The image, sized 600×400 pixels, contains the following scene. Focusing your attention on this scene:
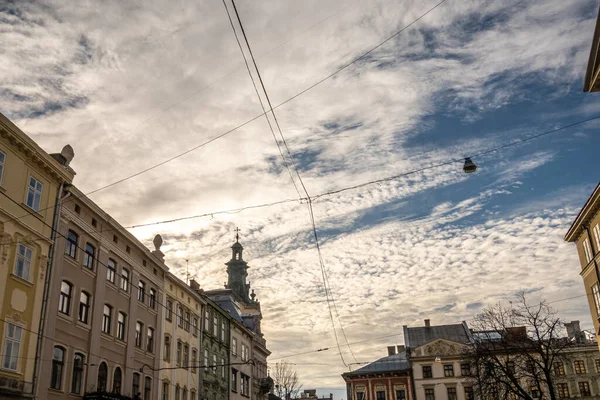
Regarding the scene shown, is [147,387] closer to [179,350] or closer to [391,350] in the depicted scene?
[179,350]

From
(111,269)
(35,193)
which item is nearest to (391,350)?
(111,269)

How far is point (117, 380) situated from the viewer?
92.5ft

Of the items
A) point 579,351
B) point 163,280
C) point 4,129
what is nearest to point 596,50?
point 4,129

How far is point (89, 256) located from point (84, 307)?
7.61 feet

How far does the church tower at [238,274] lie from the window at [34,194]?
236 ft

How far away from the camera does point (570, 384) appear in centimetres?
6053

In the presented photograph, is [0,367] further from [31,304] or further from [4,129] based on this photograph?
[4,129]

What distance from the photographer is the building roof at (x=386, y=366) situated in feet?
229

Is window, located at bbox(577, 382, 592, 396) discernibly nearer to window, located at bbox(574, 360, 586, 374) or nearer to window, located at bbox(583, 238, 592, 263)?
window, located at bbox(574, 360, 586, 374)

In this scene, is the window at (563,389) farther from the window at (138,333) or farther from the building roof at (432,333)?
the window at (138,333)

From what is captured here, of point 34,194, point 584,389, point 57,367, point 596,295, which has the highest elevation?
point 34,194

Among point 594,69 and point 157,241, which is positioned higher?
point 157,241

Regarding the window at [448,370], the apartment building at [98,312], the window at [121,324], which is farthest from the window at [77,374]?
the window at [448,370]

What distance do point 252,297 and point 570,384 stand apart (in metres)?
52.4
